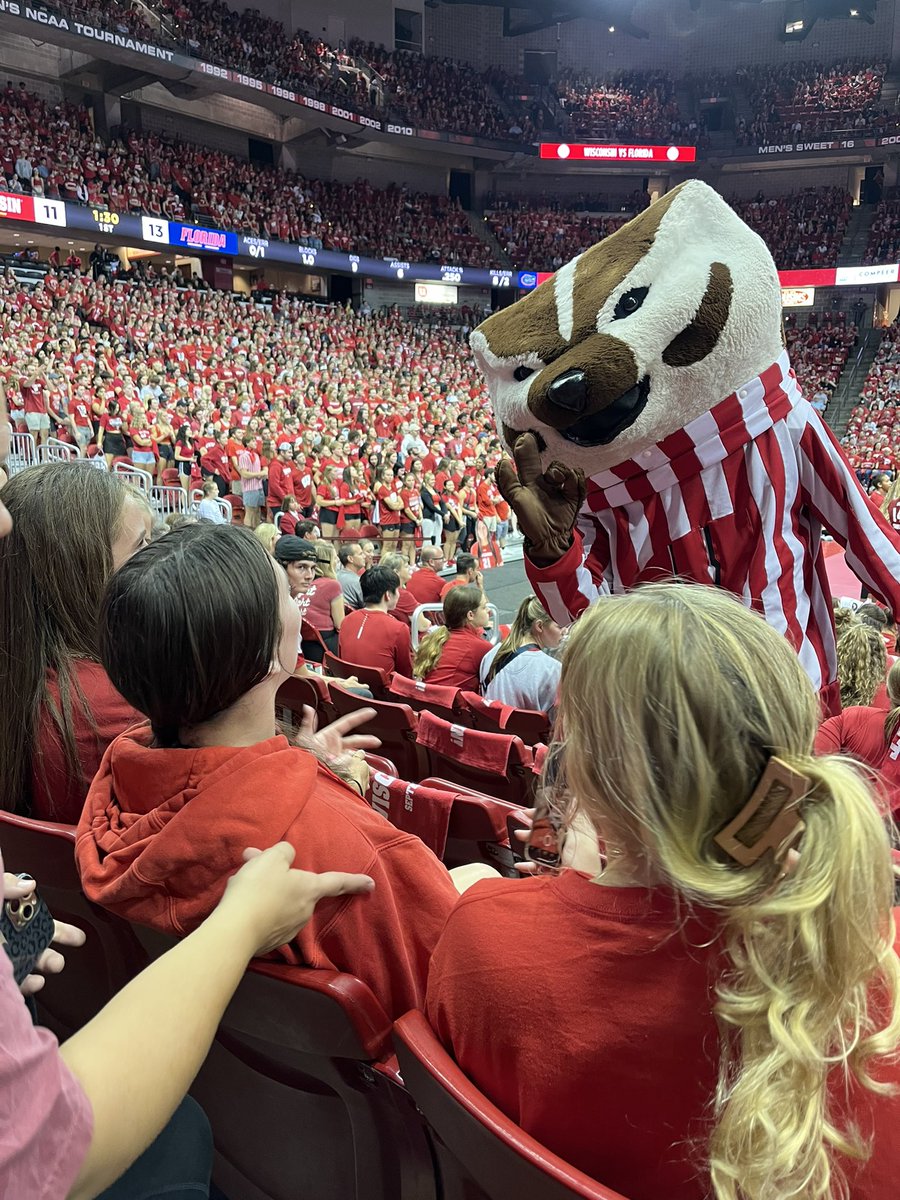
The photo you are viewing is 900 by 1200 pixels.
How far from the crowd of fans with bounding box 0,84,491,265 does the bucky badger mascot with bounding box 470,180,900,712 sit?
1775 cm

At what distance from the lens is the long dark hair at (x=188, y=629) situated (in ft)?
3.99

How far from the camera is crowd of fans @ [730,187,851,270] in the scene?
28219 millimetres

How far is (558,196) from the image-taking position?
31250 mm

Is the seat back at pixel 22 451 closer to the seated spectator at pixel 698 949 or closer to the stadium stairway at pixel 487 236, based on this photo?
the seated spectator at pixel 698 949

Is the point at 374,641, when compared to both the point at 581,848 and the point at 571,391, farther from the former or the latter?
the point at 581,848

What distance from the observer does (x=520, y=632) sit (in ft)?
12.6

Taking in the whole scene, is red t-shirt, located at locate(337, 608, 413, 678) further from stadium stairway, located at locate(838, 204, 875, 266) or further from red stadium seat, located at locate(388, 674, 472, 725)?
stadium stairway, located at locate(838, 204, 875, 266)

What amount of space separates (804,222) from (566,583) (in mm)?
31580

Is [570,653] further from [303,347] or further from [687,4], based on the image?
[687,4]

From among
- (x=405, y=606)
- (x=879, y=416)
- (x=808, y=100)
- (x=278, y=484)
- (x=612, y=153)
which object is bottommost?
(x=405, y=606)

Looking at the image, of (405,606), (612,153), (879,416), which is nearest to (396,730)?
(405,606)

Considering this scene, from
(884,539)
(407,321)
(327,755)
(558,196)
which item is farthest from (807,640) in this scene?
(558,196)

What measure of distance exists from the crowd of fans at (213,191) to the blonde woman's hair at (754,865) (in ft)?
62.3

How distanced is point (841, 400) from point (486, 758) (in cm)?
2719
